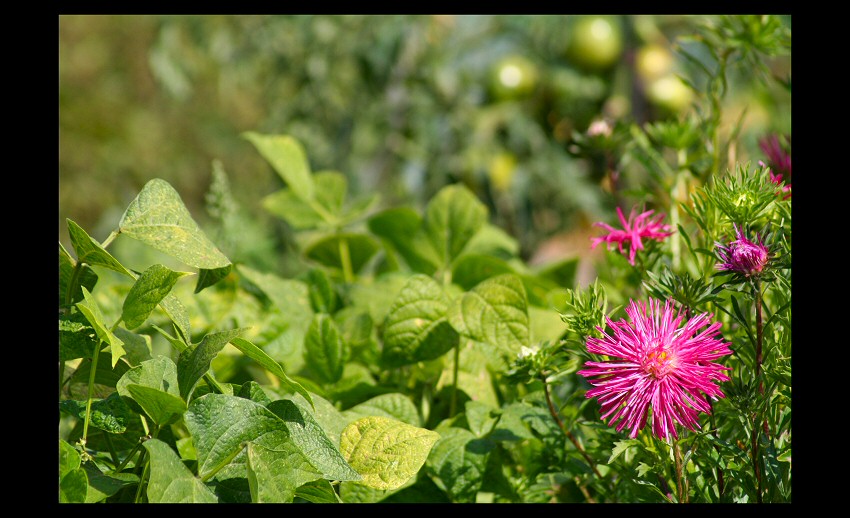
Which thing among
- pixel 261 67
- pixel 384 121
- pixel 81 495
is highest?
pixel 261 67

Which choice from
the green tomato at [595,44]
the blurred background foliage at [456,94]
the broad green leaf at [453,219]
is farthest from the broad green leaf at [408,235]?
the green tomato at [595,44]

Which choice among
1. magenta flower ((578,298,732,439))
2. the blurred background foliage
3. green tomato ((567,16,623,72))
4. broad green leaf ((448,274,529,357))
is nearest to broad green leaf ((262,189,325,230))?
broad green leaf ((448,274,529,357))

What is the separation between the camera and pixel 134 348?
1.09ft

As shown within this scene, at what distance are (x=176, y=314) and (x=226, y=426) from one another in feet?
0.20

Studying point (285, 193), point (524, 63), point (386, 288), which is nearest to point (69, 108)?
point (524, 63)

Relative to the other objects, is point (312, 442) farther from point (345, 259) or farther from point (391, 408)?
point (345, 259)

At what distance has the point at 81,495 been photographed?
0.85 feet

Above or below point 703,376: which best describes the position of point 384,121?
above

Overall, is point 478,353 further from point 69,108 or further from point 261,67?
point 69,108

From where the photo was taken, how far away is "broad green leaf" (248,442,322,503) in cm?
26

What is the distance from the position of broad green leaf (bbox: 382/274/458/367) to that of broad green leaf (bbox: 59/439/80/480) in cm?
17

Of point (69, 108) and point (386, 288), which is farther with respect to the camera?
point (69, 108)

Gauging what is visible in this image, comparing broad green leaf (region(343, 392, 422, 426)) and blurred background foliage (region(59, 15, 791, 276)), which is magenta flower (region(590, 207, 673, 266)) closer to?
A: broad green leaf (region(343, 392, 422, 426))

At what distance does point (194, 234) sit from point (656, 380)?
7.5 inches
